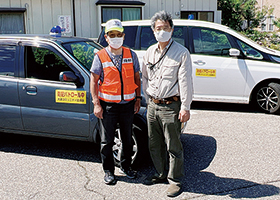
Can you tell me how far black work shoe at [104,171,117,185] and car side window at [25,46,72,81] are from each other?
1.52m

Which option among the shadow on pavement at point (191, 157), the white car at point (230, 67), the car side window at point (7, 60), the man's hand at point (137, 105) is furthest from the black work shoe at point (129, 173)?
the white car at point (230, 67)

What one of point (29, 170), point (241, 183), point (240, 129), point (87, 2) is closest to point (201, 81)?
point (240, 129)

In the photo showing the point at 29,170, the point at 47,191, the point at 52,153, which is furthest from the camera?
the point at 52,153

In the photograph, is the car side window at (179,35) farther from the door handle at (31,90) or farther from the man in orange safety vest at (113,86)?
the door handle at (31,90)

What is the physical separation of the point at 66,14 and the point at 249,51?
10.6 meters

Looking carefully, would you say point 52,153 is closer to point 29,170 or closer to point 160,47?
point 29,170

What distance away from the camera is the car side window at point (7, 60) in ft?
15.5

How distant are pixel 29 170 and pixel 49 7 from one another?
1214 centimetres

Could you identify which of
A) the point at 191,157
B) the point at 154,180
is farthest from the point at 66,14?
the point at 154,180

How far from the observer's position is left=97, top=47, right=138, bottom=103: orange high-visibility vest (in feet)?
12.0

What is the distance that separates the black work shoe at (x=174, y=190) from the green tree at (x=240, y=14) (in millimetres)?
16083

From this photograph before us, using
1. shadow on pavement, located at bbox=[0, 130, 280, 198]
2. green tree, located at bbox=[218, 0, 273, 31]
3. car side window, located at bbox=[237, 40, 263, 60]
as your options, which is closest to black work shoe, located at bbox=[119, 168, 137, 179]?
shadow on pavement, located at bbox=[0, 130, 280, 198]

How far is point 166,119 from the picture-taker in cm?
353

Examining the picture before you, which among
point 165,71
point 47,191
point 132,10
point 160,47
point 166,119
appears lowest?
point 47,191
